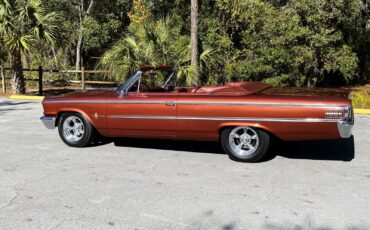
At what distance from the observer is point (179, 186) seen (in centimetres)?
559

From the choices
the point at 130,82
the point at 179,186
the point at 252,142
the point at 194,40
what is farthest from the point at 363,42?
the point at 179,186

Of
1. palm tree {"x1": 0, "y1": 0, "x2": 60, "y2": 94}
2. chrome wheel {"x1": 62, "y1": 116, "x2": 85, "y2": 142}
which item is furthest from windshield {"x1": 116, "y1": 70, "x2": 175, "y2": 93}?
palm tree {"x1": 0, "y1": 0, "x2": 60, "y2": 94}

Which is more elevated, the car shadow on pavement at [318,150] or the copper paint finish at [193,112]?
the copper paint finish at [193,112]

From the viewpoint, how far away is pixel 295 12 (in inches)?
663

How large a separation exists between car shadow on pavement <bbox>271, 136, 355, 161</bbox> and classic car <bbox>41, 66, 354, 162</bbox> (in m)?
0.82

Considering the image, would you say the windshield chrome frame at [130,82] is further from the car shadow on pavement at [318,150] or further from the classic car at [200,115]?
the car shadow on pavement at [318,150]

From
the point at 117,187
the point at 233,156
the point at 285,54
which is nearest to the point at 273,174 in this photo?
the point at 233,156

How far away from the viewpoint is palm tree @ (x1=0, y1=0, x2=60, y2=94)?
50.4ft

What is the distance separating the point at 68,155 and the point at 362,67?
17455mm

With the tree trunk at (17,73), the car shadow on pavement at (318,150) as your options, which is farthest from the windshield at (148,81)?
the tree trunk at (17,73)

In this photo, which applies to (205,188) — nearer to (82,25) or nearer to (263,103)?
(263,103)

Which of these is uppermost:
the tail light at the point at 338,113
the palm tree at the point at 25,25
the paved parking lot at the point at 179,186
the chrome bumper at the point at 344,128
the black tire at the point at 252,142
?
the palm tree at the point at 25,25

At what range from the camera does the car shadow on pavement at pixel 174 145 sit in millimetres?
7574

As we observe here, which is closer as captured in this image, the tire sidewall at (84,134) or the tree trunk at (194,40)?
the tire sidewall at (84,134)
